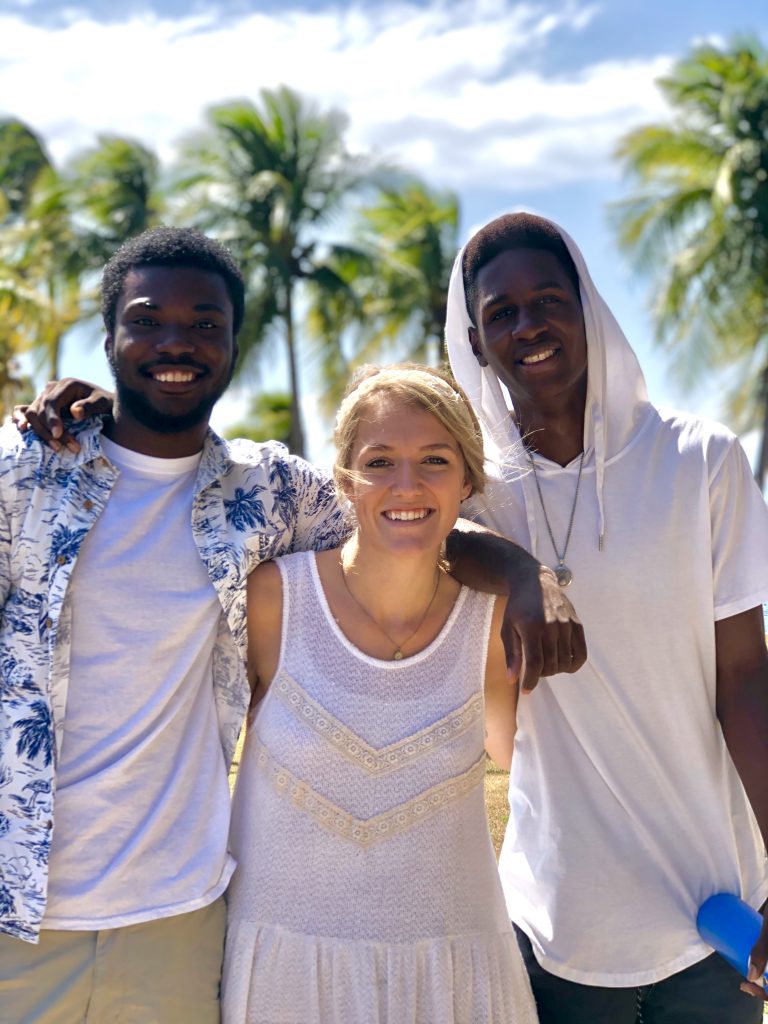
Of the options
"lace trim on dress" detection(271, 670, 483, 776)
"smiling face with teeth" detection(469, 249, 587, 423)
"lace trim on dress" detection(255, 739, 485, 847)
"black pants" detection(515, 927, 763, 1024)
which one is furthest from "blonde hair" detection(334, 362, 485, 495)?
"black pants" detection(515, 927, 763, 1024)

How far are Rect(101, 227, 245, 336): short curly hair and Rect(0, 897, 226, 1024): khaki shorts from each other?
149 cm

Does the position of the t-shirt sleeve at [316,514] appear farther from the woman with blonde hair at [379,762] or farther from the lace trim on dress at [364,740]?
the lace trim on dress at [364,740]

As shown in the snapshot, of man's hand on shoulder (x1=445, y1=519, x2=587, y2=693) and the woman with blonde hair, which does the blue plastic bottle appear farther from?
man's hand on shoulder (x1=445, y1=519, x2=587, y2=693)

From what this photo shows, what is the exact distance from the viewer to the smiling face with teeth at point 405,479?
9.09 feet

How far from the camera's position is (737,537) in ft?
9.43

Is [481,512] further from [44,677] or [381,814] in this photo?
[44,677]

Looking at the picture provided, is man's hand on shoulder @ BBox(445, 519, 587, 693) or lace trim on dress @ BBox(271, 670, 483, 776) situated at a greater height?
man's hand on shoulder @ BBox(445, 519, 587, 693)

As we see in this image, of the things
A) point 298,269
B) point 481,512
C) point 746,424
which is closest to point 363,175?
point 298,269

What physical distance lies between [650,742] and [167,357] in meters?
1.49

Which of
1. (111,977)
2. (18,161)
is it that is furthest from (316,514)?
(18,161)

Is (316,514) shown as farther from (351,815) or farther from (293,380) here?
(293,380)

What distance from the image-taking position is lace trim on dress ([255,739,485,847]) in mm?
2678

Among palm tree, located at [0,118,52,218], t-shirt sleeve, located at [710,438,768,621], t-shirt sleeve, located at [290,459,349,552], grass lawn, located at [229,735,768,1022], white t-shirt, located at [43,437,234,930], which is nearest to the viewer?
white t-shirt, located at [43,437,234,930]

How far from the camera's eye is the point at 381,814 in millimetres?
2682
